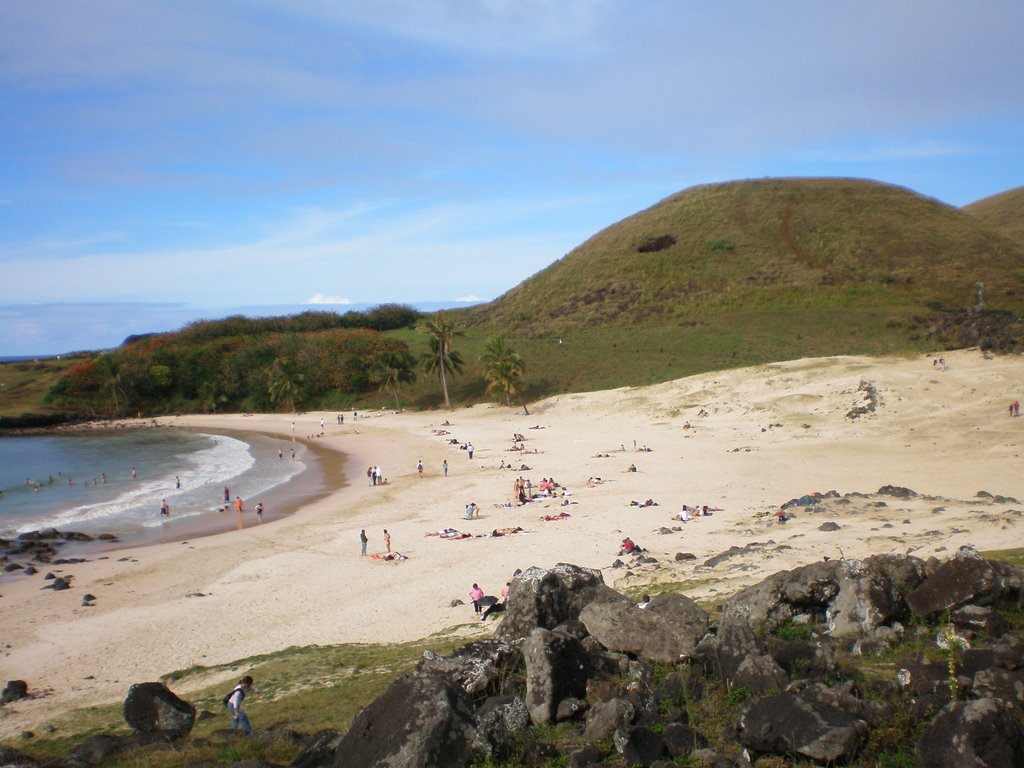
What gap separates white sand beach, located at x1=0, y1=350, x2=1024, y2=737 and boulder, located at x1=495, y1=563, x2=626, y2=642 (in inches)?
172

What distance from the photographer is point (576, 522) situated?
Answer: 80.1 feet

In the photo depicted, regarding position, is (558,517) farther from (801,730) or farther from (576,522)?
(801,730)

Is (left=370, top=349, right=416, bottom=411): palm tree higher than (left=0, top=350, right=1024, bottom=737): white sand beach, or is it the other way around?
(left=370, top=349, right=416, bottom=411): palm tree

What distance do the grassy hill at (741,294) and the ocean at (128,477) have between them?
1678 centimetres

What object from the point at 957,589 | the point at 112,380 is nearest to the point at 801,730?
the point at 957,589

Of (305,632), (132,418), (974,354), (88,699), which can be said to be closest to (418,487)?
(305,632)

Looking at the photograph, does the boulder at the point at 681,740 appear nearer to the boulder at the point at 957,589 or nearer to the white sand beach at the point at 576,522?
the boulder at the point at 957,589

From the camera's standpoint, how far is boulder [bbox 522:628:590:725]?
299 inches

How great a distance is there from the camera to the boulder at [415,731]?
6211 millimetres

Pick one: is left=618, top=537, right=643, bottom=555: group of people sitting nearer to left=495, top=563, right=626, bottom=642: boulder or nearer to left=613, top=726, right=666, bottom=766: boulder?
left=495, top=563, right=626, bottom=642: boulder

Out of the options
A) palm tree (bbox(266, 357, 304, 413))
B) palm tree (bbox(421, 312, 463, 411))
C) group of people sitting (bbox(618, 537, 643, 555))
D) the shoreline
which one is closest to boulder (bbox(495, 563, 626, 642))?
group of people sitting (bbox(618, 537, 643, 555))

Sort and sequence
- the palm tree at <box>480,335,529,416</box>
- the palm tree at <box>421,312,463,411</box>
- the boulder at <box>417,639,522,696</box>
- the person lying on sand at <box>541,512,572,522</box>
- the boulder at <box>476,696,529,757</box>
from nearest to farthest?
1. the boulder at <box>476,696,529,757</box>
2. the boulder at <box>417,639,522,696</box>
3. the person lying on sand at <box>541,512,572,522</box>
4. the palm tree at <box>480,335,529,416</box>
5. the palm tree at <box>421,312,463,411</box>

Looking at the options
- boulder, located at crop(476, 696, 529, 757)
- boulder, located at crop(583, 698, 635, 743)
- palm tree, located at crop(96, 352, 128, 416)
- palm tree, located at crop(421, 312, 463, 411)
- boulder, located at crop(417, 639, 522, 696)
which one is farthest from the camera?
palm tree, located at crop(96, 352, 128, 416)

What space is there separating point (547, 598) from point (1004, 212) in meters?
134
